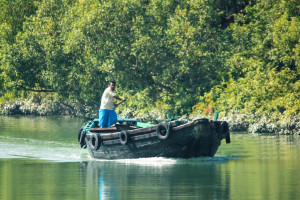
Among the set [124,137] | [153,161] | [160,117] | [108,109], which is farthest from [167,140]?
[160,117]

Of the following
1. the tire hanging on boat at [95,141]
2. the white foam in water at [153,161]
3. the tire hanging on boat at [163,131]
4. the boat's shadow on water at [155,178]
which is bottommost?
the boat's shadow on water at [155,178]

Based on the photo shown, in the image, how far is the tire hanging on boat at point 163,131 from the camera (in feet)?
61.2

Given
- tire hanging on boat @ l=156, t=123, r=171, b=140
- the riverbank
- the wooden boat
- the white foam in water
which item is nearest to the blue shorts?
the wooden boat

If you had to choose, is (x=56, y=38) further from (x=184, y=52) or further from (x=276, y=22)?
(x=276, y=22)

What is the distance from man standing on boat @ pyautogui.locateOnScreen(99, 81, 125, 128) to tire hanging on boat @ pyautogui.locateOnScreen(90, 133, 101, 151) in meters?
0.69

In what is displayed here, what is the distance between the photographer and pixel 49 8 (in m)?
40.7

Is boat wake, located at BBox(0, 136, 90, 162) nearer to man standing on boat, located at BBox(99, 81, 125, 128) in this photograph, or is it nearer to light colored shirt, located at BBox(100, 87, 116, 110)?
man standing on boat, located at BBox(99, 81, 125, 128)

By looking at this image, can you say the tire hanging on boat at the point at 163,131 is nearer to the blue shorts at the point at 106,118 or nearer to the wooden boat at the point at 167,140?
the wooden boat at the point at 167,140

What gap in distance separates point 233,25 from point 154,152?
1601 cm

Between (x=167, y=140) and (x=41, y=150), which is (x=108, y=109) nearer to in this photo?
(x=167, y=140)

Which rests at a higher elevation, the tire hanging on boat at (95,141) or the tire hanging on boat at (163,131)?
the tire hanging on boat at (163,131)

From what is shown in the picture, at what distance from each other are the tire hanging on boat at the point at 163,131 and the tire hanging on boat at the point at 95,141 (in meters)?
2.51

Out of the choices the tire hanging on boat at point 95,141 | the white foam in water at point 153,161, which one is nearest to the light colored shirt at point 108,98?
the tire hanging on boat at point 95,141

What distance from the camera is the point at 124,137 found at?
770 inches
